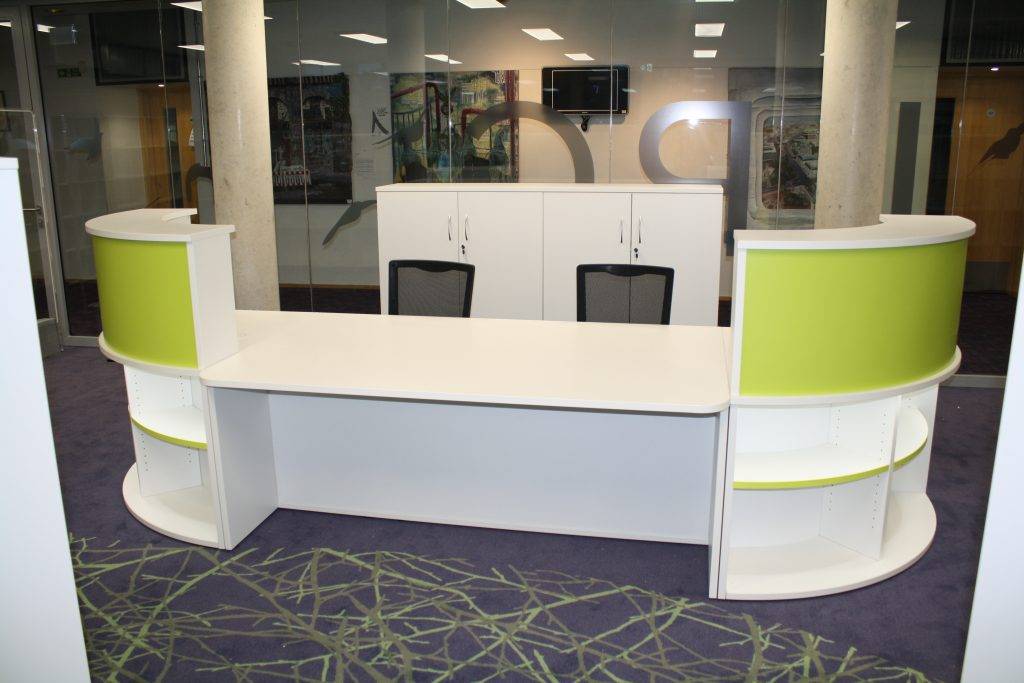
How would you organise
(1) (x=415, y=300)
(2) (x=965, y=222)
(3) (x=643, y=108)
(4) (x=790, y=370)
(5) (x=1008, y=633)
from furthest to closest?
1. (3) (x=643, y=108)
2. (1) (x=415, y=300)
3. (2) (x=965, y=222)
4. (4) (x=790, y=370)
5. (5) (x=1008, y=633)

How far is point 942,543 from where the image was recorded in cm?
353

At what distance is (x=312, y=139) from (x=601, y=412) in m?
4.14

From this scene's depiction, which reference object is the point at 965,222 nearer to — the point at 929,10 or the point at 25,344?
the point at 929,10

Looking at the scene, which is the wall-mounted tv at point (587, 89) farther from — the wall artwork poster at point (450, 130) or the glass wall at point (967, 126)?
the glass wall at point (967, 126)

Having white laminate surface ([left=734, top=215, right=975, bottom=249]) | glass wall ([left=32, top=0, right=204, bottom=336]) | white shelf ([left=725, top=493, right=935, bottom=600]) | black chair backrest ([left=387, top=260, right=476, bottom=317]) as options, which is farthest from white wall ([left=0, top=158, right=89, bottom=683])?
glass wall ([left=32, top=0, right=204, bottom=336])

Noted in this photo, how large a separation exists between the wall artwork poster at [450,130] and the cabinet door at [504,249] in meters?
0.67

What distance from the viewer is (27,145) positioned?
21.3ft

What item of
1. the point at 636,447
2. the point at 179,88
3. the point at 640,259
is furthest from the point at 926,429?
the point at 179,88

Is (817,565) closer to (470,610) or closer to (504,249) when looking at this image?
(470,610)

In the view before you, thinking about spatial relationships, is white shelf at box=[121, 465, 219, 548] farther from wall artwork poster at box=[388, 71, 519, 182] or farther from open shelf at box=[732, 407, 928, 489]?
wall artwork poster at box=[388, 71, 519, 182]

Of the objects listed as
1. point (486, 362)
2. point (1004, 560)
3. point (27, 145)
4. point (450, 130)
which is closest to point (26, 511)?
point (1004, 560)


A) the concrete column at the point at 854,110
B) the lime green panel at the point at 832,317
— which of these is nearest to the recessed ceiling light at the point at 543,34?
the concrete column at the point at 854,110

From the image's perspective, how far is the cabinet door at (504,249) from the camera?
5.70m

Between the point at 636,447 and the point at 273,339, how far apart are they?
1.66 metres
